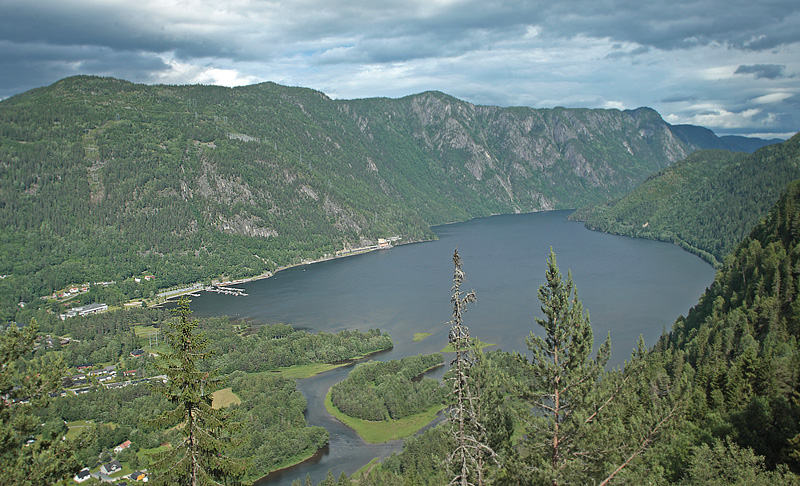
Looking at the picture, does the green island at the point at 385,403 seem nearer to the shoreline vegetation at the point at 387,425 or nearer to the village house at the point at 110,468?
the shoreline vegetation at the point at 387,425

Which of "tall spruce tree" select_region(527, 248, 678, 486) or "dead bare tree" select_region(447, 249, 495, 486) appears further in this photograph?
"tall spruce tree" select_region(527, 248, 678, 486)

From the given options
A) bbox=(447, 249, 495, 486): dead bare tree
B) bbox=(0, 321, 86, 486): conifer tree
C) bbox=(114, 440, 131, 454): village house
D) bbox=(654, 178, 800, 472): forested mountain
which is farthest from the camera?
bbox=(114, 440, 131, 454): village house

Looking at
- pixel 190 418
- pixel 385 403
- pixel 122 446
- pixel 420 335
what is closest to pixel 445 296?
pixel 420 335

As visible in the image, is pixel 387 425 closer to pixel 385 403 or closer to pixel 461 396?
pixel 385 403

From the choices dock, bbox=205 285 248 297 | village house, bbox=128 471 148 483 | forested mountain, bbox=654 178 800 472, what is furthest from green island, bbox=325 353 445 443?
dock, bbox=205 285 248 297

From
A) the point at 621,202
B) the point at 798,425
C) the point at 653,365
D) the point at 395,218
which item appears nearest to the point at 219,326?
the point at 653,365

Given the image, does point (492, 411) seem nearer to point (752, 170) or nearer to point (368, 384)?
point (368, 384)

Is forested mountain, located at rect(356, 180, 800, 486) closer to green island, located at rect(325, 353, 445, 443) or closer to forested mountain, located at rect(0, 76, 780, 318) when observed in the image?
green island, located at rect(325, 353, 445, 443)
